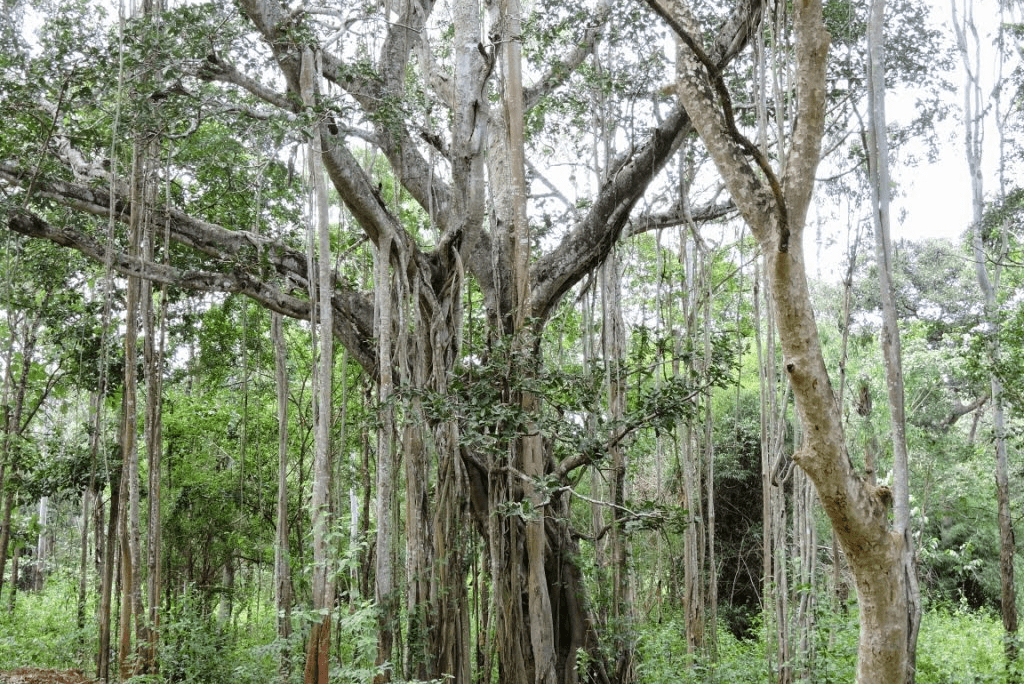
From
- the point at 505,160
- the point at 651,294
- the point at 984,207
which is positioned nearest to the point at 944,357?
the point at 984,207

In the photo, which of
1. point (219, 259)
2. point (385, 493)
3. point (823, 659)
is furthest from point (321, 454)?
point (823, 659)

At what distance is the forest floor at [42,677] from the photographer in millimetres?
6082

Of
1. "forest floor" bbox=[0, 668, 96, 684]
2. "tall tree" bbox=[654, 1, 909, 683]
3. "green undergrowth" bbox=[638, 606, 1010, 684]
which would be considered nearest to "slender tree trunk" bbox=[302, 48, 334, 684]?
"tall tree" bbox=[654, 1, 909, 683]

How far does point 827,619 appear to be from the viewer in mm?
7039

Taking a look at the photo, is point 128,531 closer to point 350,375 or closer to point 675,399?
point 350,375

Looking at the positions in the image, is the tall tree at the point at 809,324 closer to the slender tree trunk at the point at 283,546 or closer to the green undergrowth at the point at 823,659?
the green undergrowth at the point at 823,659

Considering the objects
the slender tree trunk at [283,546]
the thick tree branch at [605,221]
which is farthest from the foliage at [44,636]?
the thick tree branch at [605,221]

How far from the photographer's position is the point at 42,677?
6.46m

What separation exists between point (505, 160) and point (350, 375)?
3.13 m

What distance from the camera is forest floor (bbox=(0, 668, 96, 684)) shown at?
6.08m

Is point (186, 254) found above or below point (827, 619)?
above

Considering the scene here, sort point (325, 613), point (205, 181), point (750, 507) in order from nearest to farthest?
point (325, 613) < point (205, 181) < point (750, 507)

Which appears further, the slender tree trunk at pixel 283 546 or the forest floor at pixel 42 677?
the forest floor at pixel 42 677

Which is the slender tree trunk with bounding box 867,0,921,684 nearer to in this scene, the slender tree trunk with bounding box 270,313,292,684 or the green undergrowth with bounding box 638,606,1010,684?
the green undergrowth with bounding box 638,606,1010,684
